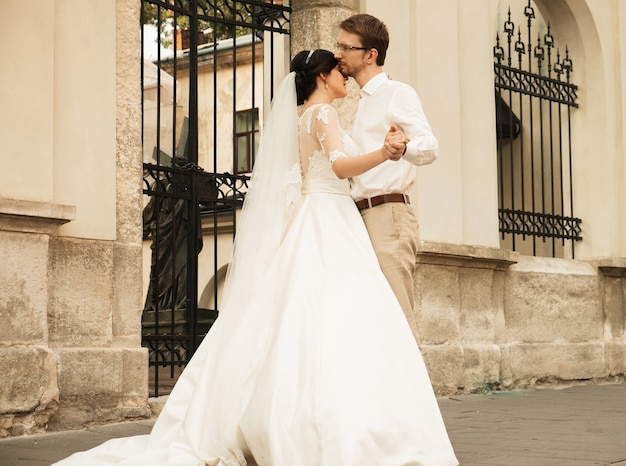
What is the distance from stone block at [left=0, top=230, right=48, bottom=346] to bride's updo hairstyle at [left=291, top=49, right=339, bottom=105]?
196 centimetres

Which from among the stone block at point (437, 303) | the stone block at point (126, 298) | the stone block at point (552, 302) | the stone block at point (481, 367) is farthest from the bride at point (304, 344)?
the stone block at point (552, 302)

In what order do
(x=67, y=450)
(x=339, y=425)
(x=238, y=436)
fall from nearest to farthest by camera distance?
(x=339, y=425) < (x=238, y=436) < (x=67, y=450)

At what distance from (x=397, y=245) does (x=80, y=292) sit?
2315mm

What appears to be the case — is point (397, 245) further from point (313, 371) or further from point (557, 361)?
point (557, 361)

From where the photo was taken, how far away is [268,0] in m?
8.54

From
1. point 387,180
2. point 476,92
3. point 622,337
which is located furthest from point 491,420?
point 622,337

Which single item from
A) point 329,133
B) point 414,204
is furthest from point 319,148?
point 414,204

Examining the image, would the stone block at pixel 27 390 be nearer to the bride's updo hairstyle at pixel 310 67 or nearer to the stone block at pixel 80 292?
the stone block at pixel 80 292

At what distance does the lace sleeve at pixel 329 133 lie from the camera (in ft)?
15.4

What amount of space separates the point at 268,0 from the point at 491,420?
3.90m

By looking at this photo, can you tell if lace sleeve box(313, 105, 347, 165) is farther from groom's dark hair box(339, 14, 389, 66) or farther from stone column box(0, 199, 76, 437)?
stone column box(0, 199, 76, 437)

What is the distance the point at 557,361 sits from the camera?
9898mm

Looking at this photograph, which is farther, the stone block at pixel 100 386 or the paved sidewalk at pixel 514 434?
the stone block at pixel 100 386

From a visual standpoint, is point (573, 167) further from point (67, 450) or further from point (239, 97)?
point (239, 97)
